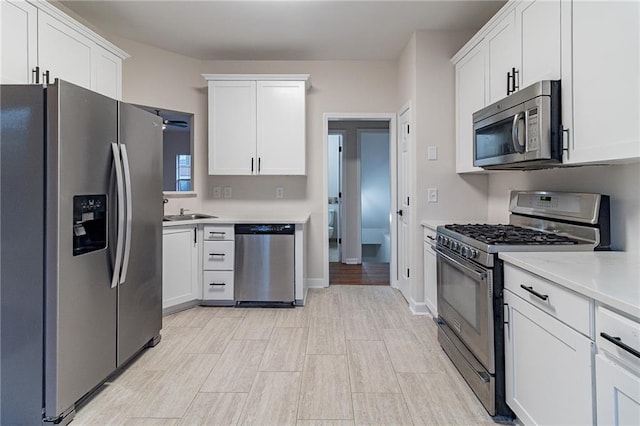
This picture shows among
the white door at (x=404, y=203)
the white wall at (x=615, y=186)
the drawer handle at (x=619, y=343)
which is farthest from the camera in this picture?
the white door at (x=404, y=203)

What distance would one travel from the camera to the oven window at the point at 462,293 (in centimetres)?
194

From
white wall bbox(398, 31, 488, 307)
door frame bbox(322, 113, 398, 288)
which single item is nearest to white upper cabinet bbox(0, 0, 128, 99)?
door frame bbox(322, 113, 398, 288)

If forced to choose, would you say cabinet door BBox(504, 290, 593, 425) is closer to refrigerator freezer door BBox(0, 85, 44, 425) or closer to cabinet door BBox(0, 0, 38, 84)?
refrigerator freezer door BBox(0, 85, 44, 425)

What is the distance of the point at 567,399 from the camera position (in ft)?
4.30

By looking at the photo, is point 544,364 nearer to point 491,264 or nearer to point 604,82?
point 491,264

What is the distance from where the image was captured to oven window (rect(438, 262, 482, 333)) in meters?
1.94

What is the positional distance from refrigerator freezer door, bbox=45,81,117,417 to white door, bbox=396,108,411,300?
105 inches

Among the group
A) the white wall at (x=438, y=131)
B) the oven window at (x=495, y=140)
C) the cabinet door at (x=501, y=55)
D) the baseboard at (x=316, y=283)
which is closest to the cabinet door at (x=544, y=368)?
the oven window at (x=495, y=140)

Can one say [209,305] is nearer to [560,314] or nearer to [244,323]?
[244,323]

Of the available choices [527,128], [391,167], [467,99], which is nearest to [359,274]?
[391,167]

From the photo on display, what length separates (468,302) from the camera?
2.06m

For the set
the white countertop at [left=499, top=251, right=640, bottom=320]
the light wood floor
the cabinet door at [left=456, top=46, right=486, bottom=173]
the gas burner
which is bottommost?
the light wood floor

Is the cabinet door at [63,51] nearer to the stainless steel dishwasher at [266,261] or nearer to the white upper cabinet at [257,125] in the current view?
the white upper cabinet at [257,125]

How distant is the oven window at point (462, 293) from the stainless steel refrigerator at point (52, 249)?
2121 millimetres
